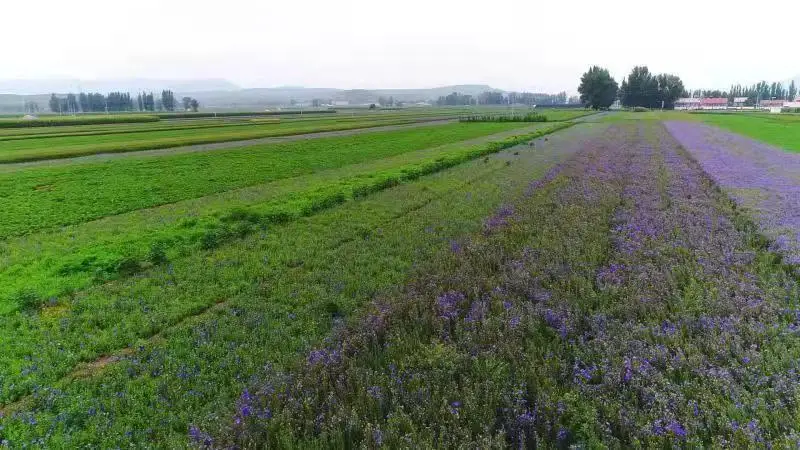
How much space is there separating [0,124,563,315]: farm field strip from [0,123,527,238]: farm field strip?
132 centimetres

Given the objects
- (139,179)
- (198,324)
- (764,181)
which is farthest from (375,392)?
(139,179)

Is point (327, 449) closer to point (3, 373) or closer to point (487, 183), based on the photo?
point (3, 373)

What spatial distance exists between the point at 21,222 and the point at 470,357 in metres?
16.8

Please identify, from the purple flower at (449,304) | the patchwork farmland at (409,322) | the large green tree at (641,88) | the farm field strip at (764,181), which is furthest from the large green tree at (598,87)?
the purple flower at (449,304)

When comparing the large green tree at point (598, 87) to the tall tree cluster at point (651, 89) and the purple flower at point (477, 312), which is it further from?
the purple flower at point (477, 312)

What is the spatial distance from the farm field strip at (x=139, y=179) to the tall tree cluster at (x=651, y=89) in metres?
177

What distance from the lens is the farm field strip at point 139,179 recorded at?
56.2ft

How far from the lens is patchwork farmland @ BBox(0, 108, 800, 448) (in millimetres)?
5074

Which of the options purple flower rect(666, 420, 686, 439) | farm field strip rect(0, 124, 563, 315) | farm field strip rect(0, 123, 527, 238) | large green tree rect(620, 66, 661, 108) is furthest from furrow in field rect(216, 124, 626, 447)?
→ large green tree rect(620, 66, 661, 108)

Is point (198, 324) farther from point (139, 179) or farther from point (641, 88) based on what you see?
point (641, 88)

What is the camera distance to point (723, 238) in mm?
10828

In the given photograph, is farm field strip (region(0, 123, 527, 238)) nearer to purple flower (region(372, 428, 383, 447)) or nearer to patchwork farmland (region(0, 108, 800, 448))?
patchwork farmland (region(0, 108, 800, 448))

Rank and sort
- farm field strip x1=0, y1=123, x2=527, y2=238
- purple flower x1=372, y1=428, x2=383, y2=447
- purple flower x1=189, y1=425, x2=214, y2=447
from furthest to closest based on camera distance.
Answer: farm field strip x1=0, y1=123, x2=527, y2=238 < purple flower x1=189, y1=425, x2=214, y2=447 < purple flower x1=372, y1=428, x2=383, y2=447

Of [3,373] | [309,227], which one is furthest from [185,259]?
[3,373]
